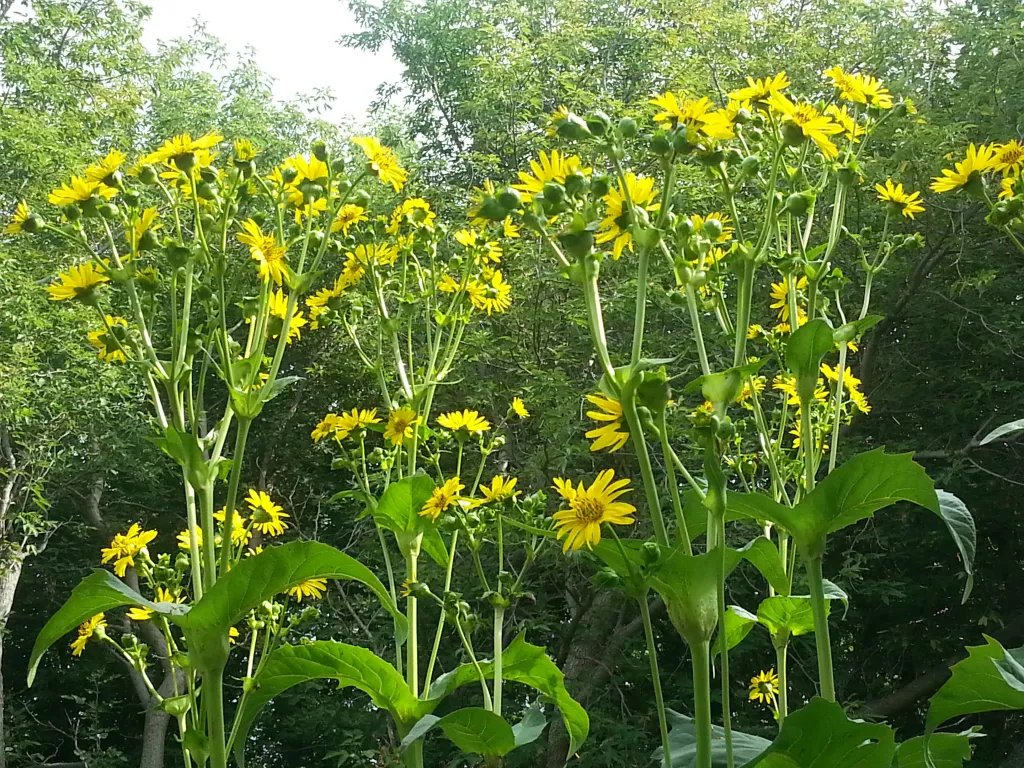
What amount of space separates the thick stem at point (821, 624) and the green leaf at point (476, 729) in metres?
0.27

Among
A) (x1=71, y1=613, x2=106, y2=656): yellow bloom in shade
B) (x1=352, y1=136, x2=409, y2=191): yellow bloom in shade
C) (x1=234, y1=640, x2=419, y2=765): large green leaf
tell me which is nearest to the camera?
(x1=234, y1=640, x2=419, y2=765): large green leaf

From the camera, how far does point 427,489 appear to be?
1.00m

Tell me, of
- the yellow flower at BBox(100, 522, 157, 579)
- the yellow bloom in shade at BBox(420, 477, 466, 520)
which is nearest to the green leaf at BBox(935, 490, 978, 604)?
the yellow bloom in shade at BBox(420, 477, 466, 520)

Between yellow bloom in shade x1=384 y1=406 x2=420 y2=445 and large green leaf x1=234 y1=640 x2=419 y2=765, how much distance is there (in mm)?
249

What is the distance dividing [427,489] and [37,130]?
158 inches

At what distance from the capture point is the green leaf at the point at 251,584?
795 mm

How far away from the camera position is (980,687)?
661 mm

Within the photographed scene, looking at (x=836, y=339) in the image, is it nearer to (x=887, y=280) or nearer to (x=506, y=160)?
(x=887, y=280)

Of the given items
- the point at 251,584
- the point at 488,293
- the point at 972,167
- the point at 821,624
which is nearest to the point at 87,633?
the point at 251,584

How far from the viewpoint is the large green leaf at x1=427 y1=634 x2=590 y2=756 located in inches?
35.4

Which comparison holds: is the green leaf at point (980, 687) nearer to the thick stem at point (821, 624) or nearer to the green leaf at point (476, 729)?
the thick stem at point (821, 624)

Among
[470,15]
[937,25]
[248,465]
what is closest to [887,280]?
[937,25]

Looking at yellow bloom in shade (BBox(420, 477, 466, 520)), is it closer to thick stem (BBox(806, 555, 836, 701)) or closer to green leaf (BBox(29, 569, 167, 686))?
green leaf (BBox(29, 569, 167, 686))

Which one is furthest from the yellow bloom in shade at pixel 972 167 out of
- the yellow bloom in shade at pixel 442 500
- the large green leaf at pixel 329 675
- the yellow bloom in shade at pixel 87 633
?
the yellow bloom in shade at pixel 87 633
